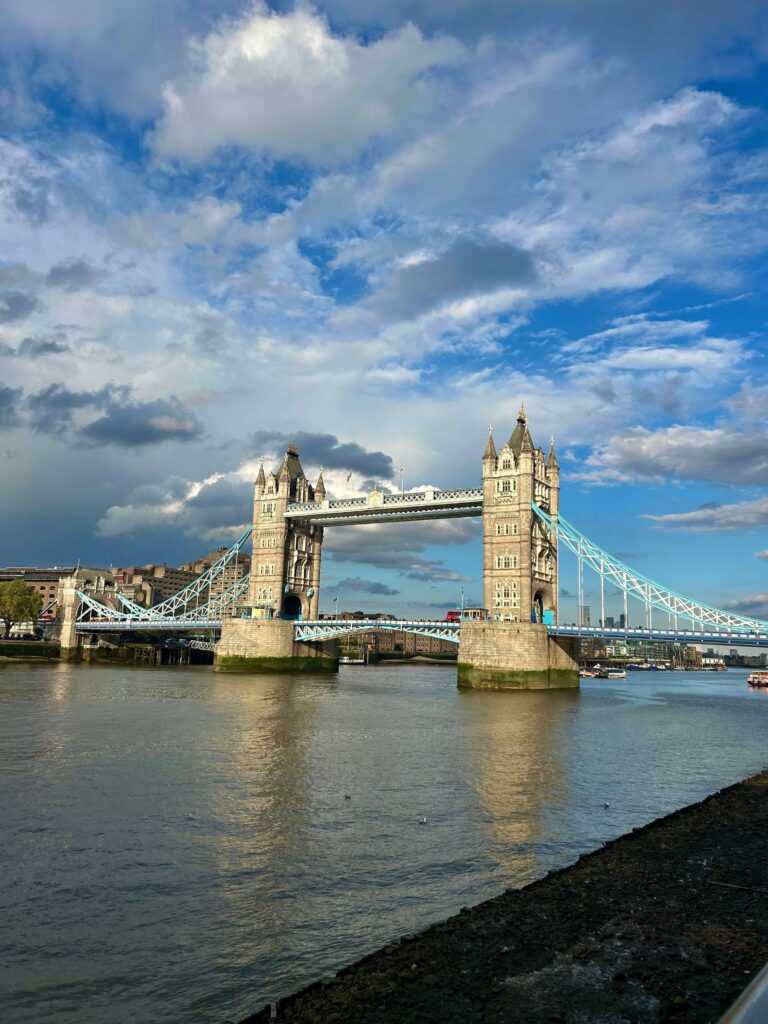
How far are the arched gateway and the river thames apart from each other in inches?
849

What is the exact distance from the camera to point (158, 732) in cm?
3384

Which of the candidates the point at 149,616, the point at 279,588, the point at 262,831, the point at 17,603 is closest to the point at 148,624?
the point at 149,616

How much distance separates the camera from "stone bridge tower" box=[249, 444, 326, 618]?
3403 inches

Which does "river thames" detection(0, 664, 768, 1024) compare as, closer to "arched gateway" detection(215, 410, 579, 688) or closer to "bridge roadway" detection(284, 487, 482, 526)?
"arched gateway" detection(215, 410, 579, 688)

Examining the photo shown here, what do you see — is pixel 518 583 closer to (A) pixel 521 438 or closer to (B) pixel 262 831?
(A) pixel 521 438

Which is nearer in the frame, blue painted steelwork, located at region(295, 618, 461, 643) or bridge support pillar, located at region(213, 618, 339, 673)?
blue painted steelwork, located at region(295, 618, 461, 643)

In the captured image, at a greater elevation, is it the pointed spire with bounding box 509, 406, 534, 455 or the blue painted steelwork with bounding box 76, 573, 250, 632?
the pointed spire with bounding box 509, 406, 534, 455

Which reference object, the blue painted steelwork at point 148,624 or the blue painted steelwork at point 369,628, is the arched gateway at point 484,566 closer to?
the blue painted steelwork at point 369,628

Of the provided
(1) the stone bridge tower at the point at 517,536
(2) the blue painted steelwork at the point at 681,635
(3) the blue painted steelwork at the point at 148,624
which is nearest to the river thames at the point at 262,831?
(2) the blue painted steelwork at the point at 681,635

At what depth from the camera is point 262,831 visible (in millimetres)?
17609

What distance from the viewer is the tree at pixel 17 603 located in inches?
3907

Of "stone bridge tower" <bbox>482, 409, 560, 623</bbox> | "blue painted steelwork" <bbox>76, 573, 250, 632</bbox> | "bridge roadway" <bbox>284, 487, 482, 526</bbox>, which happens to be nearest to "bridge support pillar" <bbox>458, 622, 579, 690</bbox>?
"stone bridge tower" <bbox>482, 409, 560, 623</bbox>

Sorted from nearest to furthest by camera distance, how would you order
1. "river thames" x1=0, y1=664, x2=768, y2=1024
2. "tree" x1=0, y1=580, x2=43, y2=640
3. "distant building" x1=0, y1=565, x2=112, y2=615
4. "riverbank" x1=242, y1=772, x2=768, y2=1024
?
"riverbank" x1=242, y1=772, x2=768, y2=1024, "river thames" x1=0, y1=664, x2=768, y2=1024, "tree" x1=0, y1=580, x2=43, y2=640, "distant building" x1=0, y1=565, x2=112, y2=615

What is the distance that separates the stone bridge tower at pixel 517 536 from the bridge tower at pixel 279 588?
24.5 meters
